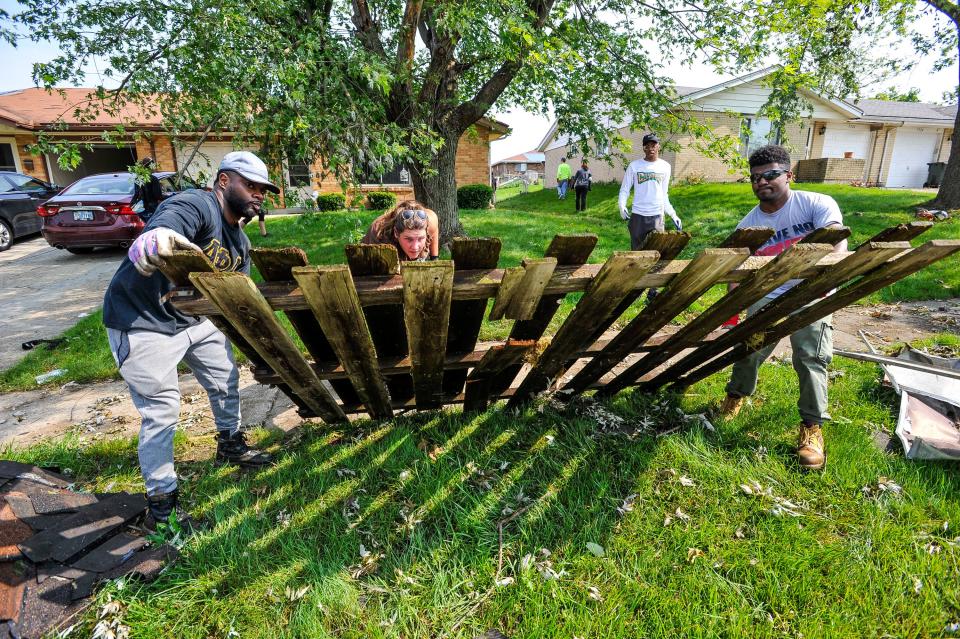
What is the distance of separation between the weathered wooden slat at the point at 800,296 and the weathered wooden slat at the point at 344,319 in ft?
6.75

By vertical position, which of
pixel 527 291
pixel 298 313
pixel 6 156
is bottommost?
pixel 298 313

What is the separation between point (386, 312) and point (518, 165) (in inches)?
2990

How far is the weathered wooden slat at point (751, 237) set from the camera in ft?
6.40

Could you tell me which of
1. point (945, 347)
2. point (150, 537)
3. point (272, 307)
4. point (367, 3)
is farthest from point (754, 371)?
point (367, 3)

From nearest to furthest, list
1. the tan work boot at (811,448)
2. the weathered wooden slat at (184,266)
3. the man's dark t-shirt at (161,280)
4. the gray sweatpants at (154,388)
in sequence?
1. the weathered wooden slat at (184,266)
2. the man's dark t-shirt at (161,280)
3. the gray sweatpants at (154,388)
4. the tan work boot at (811,448)

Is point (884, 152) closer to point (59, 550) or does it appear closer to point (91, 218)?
point (91, 218)

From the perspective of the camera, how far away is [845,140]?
24.0m

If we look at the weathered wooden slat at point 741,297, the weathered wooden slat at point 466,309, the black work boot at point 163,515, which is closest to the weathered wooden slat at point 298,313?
the weathered wooden slat at point 466,309

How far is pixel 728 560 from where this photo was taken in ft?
7.23

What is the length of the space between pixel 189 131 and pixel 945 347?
8.49m

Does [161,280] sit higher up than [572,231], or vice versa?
[161,280]

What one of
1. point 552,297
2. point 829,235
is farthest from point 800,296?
point 552,297

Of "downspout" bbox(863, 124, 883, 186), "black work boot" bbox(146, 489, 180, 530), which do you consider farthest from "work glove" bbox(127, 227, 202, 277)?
"downspout" bbox(863, 124, 883, 186)

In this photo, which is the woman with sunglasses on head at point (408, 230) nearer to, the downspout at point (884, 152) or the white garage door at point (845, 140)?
the white garage door at point (845, 140)
